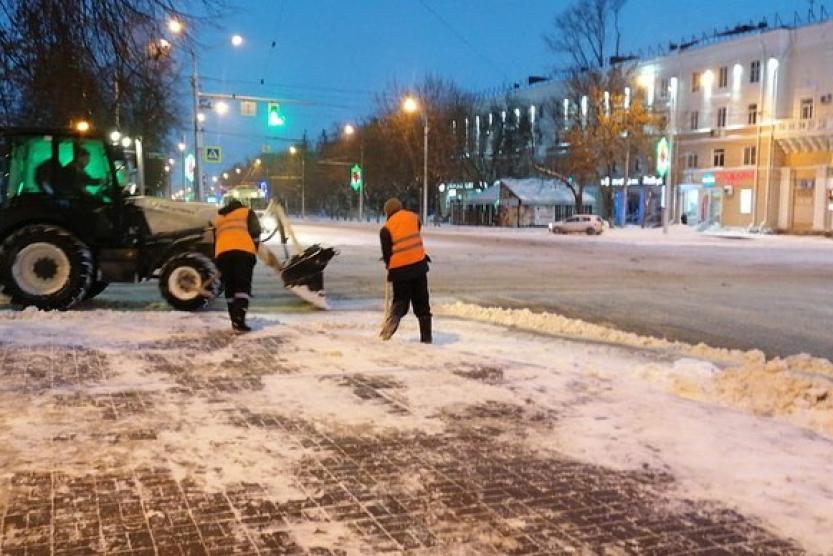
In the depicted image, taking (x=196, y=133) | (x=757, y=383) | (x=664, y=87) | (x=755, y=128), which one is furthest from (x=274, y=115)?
(x=664, y=87)

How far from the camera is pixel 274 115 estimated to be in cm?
3253

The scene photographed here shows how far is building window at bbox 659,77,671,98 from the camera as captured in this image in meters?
65.5

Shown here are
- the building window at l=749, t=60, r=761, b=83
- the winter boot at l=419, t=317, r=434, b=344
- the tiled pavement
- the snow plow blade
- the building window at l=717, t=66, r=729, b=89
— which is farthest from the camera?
the building window at l=717, t=66, r=729, b=89

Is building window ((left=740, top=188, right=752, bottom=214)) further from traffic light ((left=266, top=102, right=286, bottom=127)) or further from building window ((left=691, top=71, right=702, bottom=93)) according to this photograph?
traffic light ((left=266, top=102, right=286, bottom=127))

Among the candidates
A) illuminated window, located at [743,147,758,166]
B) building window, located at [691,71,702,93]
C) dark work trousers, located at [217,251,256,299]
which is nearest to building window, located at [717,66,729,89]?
building window, located at [691,71,702,93]

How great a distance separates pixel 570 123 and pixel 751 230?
21844mm

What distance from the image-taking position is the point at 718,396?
6.94m

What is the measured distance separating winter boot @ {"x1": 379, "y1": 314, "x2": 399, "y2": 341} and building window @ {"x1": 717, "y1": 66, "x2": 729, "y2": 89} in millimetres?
57705

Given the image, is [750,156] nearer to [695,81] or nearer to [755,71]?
[755,71]

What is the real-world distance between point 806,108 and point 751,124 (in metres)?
4.13

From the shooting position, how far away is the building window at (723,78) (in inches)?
2373

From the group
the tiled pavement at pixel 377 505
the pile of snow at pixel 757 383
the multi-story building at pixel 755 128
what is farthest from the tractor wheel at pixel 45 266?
the multi-story building at pixel 755 128

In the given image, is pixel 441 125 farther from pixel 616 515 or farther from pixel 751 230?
pixel 616 515

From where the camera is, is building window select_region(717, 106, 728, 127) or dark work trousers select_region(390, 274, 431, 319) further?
building window select_region(717, 106, 728, 127)
